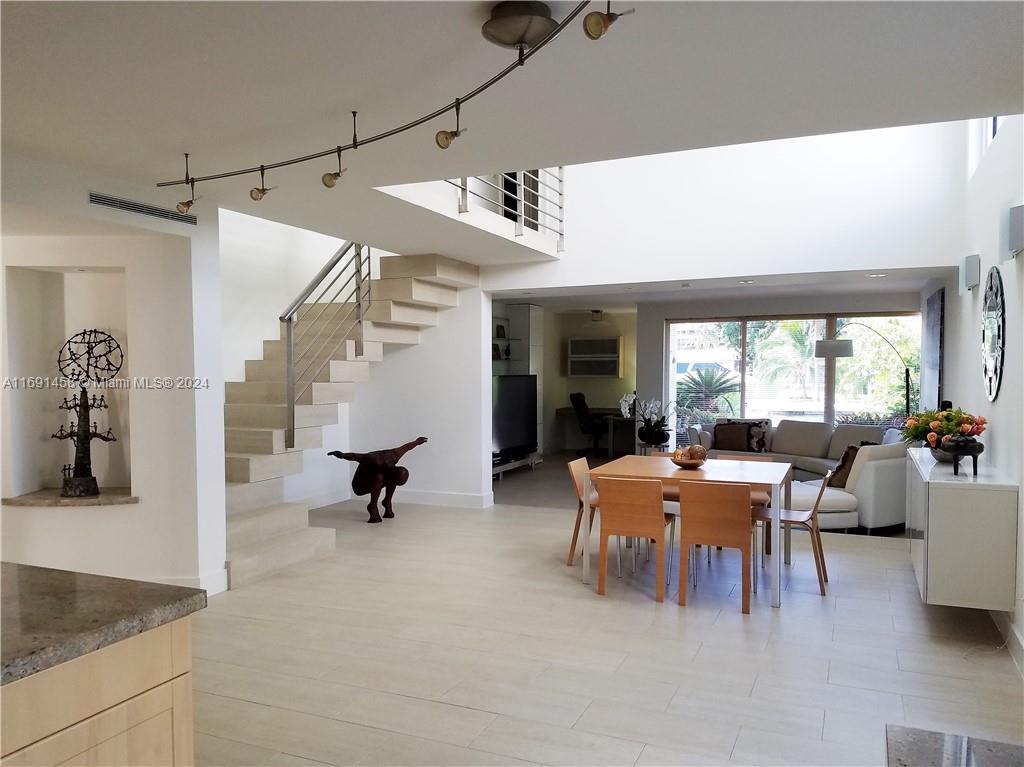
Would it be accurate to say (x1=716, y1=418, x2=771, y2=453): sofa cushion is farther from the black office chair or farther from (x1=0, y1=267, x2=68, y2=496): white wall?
(x1=0, y1=267, x2=68, y2=496): white wall

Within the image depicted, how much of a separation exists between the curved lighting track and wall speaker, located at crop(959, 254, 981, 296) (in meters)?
4.03

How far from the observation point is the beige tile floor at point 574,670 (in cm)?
285

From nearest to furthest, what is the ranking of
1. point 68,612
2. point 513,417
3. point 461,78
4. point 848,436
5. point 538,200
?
point 68,612
point 461,78
point 538,200
point 848,436
point 513,417

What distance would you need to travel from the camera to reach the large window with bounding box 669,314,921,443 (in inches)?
394

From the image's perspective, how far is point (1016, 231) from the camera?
3.60 m

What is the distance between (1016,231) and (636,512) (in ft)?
8.36

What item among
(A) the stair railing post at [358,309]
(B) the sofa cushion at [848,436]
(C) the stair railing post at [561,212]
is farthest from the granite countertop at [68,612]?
(B) the sofa cushion at [848,436]

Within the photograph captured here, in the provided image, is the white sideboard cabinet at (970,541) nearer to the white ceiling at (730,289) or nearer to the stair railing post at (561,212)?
the white ceiling at (730,289)

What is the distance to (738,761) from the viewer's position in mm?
2699

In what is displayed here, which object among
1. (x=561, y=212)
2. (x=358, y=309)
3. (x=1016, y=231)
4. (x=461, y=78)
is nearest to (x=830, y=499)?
(x=1016, y=231)

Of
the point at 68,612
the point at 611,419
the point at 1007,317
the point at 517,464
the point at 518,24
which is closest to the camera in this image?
the point at 68,612

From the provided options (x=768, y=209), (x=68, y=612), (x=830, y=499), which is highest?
(x=768, y=209)

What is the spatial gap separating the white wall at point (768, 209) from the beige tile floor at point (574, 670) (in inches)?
109

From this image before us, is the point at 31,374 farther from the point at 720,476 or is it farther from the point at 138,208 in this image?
the point at 720,476
